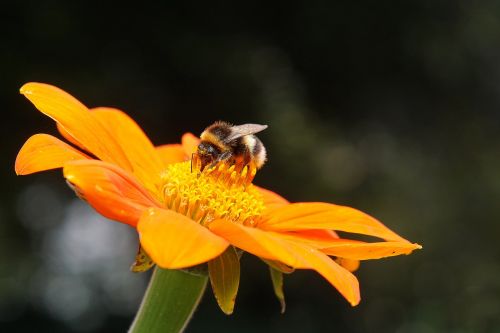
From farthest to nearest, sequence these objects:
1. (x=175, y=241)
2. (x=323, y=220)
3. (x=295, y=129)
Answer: (x=295, y=129) → (x=323, y=220) → (x=175, y=241)

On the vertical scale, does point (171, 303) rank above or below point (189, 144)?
below

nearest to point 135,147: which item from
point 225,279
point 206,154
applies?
point 206,154

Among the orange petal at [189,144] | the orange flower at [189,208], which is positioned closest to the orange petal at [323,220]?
the orange flower at [189,208]

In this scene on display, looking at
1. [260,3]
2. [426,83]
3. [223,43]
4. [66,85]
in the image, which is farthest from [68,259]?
[426,83]

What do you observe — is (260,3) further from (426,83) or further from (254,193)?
(254,193)

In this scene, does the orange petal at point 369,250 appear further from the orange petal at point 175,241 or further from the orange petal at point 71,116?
the orange petal at point 71,116

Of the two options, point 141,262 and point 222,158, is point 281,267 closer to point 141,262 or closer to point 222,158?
point 141,262
